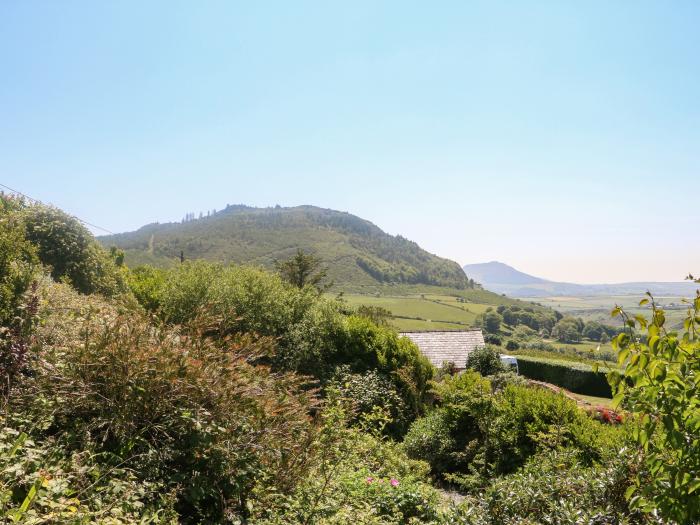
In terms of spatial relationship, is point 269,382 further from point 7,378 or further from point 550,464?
point 550,464

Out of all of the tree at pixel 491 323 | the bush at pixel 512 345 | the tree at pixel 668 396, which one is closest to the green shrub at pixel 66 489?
the tree at pixel 668 396

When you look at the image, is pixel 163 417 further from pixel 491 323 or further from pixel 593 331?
pixel 593 331

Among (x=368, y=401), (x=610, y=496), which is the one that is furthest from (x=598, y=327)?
(x=610, y=496)

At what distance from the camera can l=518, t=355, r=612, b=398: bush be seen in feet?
72.7

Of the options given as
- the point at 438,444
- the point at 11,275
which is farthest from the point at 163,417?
the point at 438,444

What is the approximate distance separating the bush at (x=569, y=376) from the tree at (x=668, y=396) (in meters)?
21.6

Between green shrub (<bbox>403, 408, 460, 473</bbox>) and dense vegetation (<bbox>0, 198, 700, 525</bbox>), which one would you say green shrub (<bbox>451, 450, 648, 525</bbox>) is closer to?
dense vegetation (<bbox>0, 198, 700, 525</bbox>)

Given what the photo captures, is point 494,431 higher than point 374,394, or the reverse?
point 494,431

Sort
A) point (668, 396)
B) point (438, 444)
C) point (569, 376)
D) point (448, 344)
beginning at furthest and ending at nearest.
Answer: point (569, 376) → point (448, 344) → point (438, 444) → point (668, 396)

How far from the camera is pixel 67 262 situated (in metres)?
11.4

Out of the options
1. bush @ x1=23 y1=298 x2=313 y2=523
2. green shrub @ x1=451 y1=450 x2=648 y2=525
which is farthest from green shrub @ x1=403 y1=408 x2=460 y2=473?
bush @ x1=23 y1=298 x2=313 y2=523

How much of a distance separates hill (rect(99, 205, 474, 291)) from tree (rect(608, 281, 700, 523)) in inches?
3898

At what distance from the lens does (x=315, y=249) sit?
137 meters

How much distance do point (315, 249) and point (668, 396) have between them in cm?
13545
